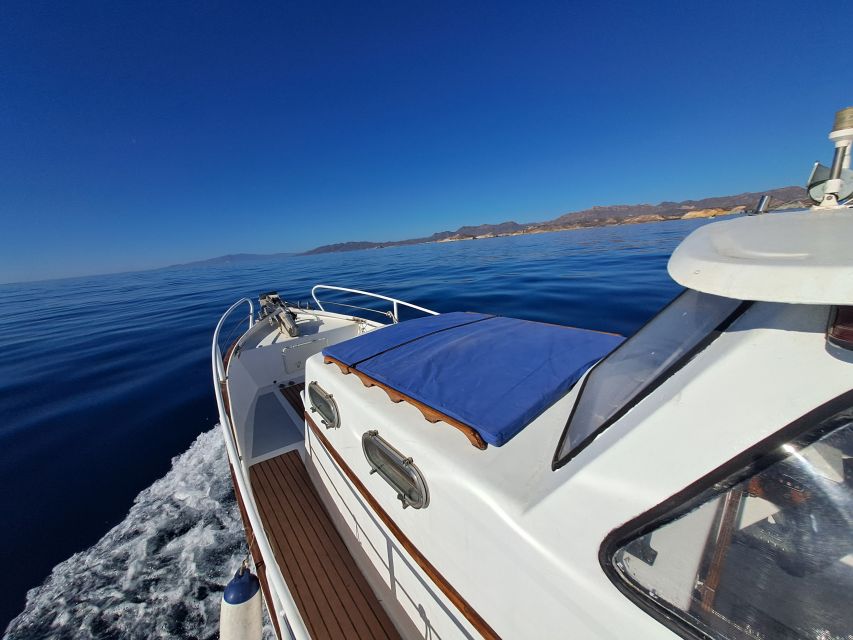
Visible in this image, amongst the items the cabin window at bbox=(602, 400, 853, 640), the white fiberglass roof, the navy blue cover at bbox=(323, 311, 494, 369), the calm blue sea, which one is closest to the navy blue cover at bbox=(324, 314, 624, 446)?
the navy blue cover at bbox=(323, 311, 494, 369)

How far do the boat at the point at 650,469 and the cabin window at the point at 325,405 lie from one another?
34 cm

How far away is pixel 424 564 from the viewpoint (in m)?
1.79

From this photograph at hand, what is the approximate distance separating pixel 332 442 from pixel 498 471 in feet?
6.32

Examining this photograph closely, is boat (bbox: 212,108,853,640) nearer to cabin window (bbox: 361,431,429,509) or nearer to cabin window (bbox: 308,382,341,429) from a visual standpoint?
cabin window (bbox: 361,431,429,509)

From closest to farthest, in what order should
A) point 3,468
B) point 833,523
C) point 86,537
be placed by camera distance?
point 833,523, point 86,537, point 3,468

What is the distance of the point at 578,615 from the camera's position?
108 cm

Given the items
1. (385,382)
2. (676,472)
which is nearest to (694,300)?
(676,472)

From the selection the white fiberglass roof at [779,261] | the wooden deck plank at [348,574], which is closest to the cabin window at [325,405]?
the wooden deck plank at [348,574]

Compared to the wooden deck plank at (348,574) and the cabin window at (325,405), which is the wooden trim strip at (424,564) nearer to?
the cabin window at (325,405)

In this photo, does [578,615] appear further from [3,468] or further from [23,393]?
[23,393]

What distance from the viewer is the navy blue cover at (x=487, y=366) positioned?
170cm

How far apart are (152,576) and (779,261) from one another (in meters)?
5.46

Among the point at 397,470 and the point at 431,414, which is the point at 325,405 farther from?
the point at 431,414

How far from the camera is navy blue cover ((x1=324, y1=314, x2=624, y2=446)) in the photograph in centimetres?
170
